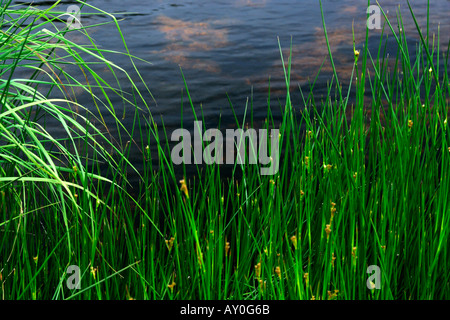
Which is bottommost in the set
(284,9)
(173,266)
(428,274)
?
(173,266)

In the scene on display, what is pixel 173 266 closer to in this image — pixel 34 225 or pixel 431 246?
pixel 34 225

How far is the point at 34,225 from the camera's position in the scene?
247 centimetres

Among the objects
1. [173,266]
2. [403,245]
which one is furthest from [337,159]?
[173,266]

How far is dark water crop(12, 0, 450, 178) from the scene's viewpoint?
5.35 meters

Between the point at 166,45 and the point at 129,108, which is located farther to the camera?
the point at 166,45

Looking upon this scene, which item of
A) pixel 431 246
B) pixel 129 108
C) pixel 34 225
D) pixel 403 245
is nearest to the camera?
pixel 431 246

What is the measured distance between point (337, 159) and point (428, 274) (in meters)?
0.59

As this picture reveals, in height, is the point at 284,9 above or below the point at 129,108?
above

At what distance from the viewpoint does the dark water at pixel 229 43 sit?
211 inches

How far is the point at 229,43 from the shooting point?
6.64 meters
